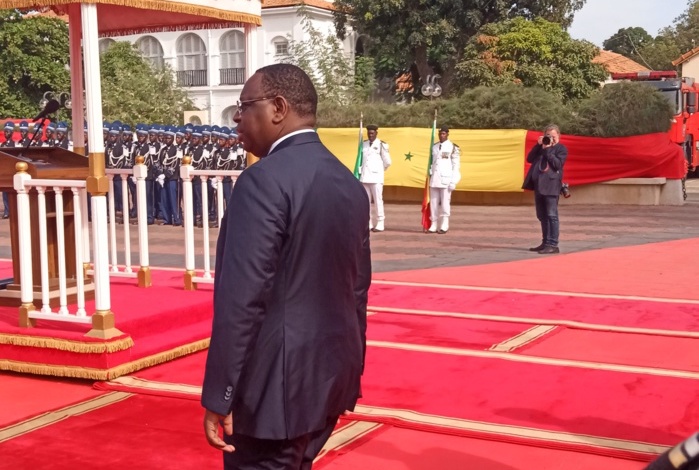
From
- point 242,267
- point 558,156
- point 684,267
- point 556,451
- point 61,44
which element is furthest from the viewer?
point 61,44

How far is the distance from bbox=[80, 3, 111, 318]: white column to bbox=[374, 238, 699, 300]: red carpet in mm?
4324

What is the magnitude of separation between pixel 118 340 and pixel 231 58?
3803 centimetres

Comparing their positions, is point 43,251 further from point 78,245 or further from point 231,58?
point 231,58

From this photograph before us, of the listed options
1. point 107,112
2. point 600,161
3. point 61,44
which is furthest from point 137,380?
point 61,44

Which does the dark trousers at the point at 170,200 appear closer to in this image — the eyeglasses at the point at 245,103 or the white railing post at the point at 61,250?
the white railing post at the point at 61,250

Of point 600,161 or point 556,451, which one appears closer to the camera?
point 556,451

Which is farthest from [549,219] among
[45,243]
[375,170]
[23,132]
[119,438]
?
[23,132]

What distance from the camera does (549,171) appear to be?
11766mm

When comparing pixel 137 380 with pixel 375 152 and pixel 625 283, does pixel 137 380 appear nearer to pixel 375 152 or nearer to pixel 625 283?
pixel 625 283

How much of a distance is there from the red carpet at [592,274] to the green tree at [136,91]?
2066cm

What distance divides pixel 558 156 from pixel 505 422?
7.73m

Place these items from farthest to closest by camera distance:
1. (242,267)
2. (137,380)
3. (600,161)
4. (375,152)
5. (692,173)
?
(692,173), (600,161), (375,152), (137,380), (242,267)

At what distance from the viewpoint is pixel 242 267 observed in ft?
8.04

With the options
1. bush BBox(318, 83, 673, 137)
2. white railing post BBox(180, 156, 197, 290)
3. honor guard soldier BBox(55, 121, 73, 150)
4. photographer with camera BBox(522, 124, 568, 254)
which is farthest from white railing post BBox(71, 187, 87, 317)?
bush BBox(318, 83, 673, 137)
